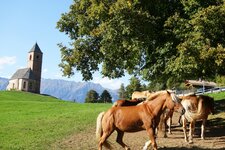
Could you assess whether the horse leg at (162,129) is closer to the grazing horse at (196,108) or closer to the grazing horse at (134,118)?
the grazing horse at (196,108)

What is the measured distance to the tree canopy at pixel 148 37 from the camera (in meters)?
17.9

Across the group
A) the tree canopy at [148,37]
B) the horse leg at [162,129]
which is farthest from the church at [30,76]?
the horse leg at [162,129]

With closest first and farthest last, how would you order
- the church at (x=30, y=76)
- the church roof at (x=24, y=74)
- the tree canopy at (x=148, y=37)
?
the tree canopy at (x=148, y=37), the church at (x=30, y=76), the church roof at (x=24, y=74)

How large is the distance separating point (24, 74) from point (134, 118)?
16985 centimetres

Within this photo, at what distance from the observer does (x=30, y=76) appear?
17550 cm

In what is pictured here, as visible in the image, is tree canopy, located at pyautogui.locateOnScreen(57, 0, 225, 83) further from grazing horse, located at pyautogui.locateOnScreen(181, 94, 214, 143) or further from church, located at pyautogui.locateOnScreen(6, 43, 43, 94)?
church, located at pyautogui.locateOnScreen(6, 43, 43, 94)

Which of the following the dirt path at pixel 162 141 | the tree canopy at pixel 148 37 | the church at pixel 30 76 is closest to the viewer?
the dirt path at pixel 162 141

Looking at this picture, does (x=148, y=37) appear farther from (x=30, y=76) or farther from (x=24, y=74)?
(x=24, y=74)

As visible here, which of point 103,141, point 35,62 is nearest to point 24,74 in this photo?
point 35,62

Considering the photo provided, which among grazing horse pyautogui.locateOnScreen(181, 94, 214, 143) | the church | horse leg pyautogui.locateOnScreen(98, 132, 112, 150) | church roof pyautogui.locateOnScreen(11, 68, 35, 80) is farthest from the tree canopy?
church roof pyautogui.locateOnScreen(11, 68, 35, 80)

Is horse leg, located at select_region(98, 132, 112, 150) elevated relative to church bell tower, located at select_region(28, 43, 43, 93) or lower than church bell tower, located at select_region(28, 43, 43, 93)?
lower

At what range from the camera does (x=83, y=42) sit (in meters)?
24.2

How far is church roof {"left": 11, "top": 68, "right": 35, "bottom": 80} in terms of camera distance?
174750 mm

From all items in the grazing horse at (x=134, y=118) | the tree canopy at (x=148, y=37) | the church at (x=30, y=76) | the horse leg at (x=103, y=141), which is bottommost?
the horse leg at (x=103, y=141)
